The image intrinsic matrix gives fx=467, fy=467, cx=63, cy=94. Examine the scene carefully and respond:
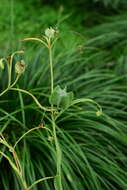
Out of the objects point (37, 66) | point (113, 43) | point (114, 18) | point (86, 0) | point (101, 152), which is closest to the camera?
point (101, 152)

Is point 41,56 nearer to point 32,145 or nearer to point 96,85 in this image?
point 96,85

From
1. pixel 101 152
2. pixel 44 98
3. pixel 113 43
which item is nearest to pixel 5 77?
pixel 44 98

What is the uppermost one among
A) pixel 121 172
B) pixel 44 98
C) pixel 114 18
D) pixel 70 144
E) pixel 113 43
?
pixel 114 18

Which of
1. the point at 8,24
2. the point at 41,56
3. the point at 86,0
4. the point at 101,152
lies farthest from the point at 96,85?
the point at 86,0

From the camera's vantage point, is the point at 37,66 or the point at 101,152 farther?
the point at 37,66

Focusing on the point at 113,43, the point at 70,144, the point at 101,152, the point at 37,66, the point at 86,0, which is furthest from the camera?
the point at 86,0

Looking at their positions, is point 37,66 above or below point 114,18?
below

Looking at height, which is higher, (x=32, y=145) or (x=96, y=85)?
(x=96, y=85)

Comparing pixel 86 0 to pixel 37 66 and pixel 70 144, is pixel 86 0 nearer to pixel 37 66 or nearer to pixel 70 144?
pixel 37 66

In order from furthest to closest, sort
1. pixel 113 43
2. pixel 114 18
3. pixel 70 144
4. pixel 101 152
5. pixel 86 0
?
pixel 86 0 < pixel 114 18 < pixel 113 43 < pixel 101 152 < pixel 70 144
